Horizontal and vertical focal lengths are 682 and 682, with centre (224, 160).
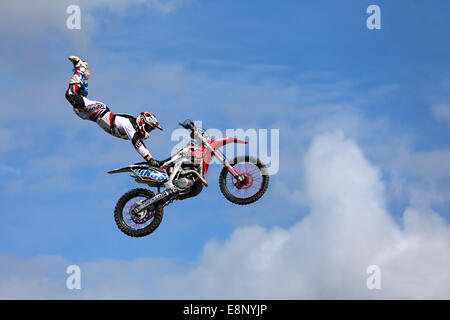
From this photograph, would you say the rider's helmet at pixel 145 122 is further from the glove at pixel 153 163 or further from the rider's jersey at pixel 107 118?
the glove at pixel 153 163

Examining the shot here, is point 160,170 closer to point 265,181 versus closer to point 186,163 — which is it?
point 186,163

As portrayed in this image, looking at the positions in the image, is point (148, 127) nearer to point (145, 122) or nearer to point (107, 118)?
point (145, 122)

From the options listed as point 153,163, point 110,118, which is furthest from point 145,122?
point 153,163

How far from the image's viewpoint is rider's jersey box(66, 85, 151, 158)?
89.9 ft

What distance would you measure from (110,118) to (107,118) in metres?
0.12

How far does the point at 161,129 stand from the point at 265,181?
471 cm

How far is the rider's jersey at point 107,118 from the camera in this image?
27406 millimetres

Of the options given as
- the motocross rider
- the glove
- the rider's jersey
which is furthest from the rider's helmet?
the glove

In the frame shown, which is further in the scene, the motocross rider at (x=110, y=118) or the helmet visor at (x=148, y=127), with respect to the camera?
the helmet visor at (x=148, y=127)

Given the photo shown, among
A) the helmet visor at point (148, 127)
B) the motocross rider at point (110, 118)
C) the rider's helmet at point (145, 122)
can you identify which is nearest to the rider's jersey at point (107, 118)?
the motocross rider at point (110, 118)

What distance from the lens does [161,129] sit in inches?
1088

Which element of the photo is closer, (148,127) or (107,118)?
(107,118)

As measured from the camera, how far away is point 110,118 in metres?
27.6
